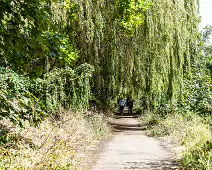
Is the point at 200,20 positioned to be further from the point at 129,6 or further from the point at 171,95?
the point at 129,6

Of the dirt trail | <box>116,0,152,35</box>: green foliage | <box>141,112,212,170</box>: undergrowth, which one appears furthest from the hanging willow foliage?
the dirt trail

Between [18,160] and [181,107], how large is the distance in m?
11.5

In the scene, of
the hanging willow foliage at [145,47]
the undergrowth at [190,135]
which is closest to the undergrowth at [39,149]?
the undergrowth at [190,135]

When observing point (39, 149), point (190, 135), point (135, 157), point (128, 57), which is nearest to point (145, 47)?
point (128, 57)

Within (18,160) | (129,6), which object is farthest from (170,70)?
(18,160)

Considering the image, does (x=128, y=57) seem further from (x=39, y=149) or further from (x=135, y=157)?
(x=39, y=149)

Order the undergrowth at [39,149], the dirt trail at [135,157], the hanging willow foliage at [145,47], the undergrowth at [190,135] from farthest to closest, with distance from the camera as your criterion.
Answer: the hanging willow foliage at [145,47] < the dirt trail at [135,157] < the undergrowth at [190,135] < the undergrowth at [39,149]

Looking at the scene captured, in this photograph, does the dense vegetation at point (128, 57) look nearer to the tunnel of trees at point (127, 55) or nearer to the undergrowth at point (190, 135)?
the tunnel of trees at point (127, 55)

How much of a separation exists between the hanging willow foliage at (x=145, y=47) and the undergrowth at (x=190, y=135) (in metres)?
1.29

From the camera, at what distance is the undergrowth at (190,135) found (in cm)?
862

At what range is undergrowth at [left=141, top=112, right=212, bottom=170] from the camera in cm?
862

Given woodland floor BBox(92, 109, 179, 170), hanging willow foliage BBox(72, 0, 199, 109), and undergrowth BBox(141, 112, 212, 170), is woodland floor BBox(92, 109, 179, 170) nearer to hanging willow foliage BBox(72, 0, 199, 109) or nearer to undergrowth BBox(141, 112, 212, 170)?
undergrowth BBox(141, 112, 212, 170)

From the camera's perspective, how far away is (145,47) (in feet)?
51.0

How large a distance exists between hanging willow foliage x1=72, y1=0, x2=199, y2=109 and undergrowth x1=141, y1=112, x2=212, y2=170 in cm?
129
